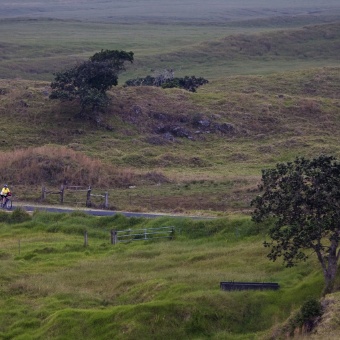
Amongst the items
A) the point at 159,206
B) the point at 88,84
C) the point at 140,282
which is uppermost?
the point at 88,84

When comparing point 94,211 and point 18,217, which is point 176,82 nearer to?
point 94,211

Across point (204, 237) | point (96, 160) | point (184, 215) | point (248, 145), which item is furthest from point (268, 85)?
point (204, 237)

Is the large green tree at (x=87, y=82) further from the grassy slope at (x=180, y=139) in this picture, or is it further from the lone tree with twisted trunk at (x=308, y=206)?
the lone tree with twisted trunk at (x=308, y=206)

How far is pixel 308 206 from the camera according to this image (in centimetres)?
2448

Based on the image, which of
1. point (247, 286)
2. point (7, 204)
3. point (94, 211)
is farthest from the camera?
point (7, 204)

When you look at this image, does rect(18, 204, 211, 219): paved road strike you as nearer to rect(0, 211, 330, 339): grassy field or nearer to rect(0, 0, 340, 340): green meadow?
rect(0, 0, 340, 340): green meadow

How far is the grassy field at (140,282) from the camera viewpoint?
2316 centimetres

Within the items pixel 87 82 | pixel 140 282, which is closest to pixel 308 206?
pixel 140 282

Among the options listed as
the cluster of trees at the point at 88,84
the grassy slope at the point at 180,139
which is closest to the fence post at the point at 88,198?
the grassy slope at the point at 180,139

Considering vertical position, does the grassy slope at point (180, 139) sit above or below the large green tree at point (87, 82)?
below

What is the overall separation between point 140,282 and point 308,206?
250 inches

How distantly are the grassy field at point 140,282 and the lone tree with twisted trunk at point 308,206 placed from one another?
3.92 ft

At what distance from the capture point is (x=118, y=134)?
2443 inches

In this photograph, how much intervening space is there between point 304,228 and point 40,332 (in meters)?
7.99
